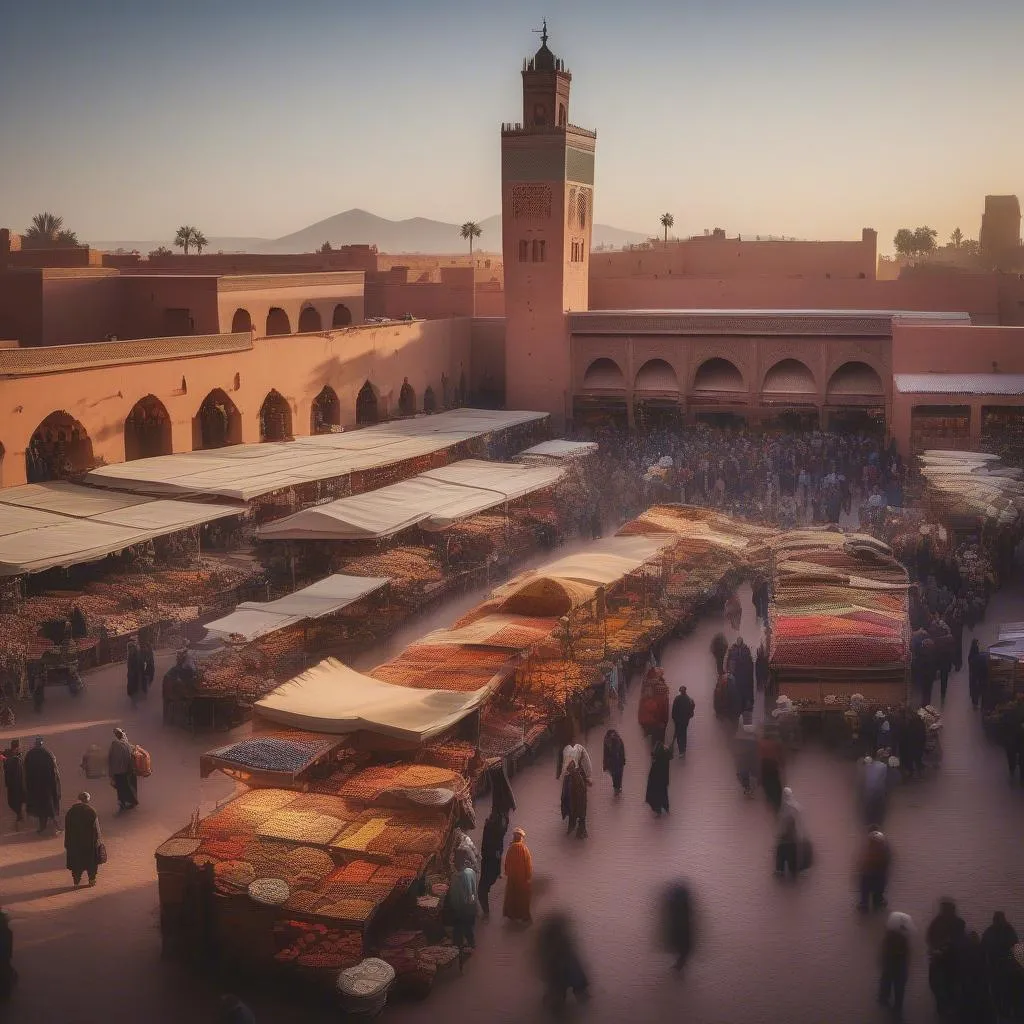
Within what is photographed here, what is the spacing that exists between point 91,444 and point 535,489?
7383mm

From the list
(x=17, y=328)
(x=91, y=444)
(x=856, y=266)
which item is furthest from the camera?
(x=856, y=266)

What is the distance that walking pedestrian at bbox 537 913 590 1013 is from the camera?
28.9 feet

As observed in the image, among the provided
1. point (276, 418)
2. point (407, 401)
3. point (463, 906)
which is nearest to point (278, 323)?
point (407, 401)

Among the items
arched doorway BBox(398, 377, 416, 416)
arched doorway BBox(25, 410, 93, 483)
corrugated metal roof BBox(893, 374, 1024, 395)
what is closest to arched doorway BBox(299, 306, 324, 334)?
arched doorway BBox(398, 377, 416, 416)

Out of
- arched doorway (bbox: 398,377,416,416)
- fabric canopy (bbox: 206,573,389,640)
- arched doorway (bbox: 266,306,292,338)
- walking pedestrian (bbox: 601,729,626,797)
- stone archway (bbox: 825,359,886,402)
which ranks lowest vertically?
walking pedestrian (bbox: 601,729,626,797)

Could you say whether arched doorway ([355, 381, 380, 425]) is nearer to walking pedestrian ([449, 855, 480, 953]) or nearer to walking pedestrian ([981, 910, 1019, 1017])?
walking pedestrian ([449, 855, 480, 953])

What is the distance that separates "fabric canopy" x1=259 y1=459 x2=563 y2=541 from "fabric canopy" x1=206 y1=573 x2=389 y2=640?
121 centimetres

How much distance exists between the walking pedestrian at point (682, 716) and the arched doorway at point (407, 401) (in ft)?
70.0

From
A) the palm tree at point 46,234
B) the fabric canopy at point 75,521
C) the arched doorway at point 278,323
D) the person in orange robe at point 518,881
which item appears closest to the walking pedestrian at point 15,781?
the fabric canopy at point 75,521

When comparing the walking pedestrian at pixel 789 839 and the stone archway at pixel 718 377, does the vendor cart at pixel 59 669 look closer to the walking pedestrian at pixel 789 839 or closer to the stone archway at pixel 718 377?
the walking pedestrian at pixel 789 839

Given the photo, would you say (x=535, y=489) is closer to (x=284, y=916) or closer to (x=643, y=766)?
(x=643, y=766)

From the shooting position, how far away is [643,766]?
13211 millimetres

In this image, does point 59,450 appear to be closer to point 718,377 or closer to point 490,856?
point 490,856

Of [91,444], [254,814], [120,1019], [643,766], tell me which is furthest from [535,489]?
[120,1019]
